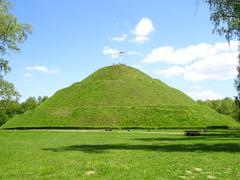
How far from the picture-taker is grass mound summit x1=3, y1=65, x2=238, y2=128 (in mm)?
86375

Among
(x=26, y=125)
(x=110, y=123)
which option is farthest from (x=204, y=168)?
(x=26, y=125)

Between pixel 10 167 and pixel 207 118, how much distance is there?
78.9m

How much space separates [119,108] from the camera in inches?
3748

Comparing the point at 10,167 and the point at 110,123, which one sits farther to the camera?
the point at 110,123

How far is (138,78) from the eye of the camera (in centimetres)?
12106

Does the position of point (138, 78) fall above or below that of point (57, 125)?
above

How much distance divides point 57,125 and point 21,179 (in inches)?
2768

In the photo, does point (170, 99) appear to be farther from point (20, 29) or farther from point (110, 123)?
point (20, 29)

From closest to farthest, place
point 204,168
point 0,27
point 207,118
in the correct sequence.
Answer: point 204,168, point 0,27, point 207,118

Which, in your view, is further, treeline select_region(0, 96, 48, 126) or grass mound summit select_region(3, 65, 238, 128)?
→ treeline select_region(0, 96, 48, 126)

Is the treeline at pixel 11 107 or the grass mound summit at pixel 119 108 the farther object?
the treeline at pixel 11 107

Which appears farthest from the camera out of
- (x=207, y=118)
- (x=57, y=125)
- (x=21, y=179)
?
(x=207, y=118)

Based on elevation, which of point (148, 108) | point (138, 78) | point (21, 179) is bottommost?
point (21, 179)

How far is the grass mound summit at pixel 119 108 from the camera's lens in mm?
86375
